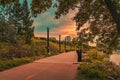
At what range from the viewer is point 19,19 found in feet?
263

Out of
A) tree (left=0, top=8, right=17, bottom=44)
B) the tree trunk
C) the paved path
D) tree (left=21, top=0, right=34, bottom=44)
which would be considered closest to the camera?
the tree trunk

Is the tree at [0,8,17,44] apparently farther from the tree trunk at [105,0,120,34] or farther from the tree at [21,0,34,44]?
the tree at [21,0,34,44]

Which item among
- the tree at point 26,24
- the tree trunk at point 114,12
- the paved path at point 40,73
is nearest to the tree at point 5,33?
the paved path at point 40,73

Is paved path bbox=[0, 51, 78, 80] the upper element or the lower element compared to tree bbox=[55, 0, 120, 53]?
lower

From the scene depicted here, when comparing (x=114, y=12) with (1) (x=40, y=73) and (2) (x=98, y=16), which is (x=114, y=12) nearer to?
(2) (x=98, y=16)

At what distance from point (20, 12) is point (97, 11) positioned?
2336 inches

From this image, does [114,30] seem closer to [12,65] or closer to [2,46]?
[12,65]

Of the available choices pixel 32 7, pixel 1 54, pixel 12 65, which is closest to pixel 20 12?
pixel 1 54

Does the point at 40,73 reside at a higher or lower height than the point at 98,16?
lower

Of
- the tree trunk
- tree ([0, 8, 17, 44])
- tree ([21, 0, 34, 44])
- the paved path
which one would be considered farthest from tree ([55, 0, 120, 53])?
tree ([21, 0, 34, 44])

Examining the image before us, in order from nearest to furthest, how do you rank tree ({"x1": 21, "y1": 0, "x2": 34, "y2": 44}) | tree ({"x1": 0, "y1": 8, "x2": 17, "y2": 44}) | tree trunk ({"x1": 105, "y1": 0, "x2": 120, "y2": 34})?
tree trunk ({"x1": 105, "y1": 0, "x2": 120, "y2": 34}) → tree ({"x1": 0, "y1": 8, "x2": 17, "y2": 44}) → tree ({"x1": 21, "y1": 0, "x2": 34, "y2": 44})

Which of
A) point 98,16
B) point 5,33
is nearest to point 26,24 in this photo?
point 5,33

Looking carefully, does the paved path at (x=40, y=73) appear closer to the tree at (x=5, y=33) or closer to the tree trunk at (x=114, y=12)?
the tree trunk at (x=114, y=12)

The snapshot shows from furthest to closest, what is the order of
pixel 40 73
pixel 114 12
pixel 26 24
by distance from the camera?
pixel 26 24 → pixel 40 73 → pixel 114 12
